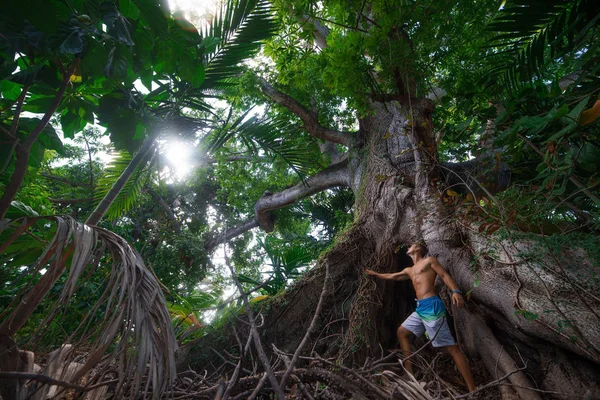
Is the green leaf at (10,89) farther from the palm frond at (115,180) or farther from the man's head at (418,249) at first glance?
the man's head at (418,249)

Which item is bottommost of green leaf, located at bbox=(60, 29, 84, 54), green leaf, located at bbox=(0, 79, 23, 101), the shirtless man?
the shirtless man

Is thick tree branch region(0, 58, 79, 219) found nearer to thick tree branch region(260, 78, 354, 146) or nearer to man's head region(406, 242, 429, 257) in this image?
man's head region(406, 242, 429, 257)

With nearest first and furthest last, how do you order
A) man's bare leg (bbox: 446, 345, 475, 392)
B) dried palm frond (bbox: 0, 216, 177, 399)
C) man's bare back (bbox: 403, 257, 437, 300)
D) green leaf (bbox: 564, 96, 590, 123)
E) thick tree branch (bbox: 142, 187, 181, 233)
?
dried palm frond (bbox: 0, 216, 177, 399), green leaf (bbox: 564, 96, 590, 123), man's bare leg (bbox: 446, 345, 475, 392), man's bare back (bbox: 403, 257, 437, 300), thick tree branch (bbox: 142, 187, 181, 233)

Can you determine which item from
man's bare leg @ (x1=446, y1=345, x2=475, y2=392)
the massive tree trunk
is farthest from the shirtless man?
the massive tree trunk

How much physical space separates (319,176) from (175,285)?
356cm

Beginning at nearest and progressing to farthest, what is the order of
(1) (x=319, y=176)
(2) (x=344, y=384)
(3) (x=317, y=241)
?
(2) (x=344, y=384), (1) (x=319, y=176), (3) (x=317, y=241)

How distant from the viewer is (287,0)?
3146mm

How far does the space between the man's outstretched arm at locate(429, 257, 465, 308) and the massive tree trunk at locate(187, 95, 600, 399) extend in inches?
3.7

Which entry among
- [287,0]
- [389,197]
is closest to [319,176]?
[389,197]

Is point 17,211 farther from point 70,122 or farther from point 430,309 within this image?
point 430,309

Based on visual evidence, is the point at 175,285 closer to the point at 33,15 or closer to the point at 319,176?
the point at 319,176

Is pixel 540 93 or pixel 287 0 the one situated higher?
pixel 287 0

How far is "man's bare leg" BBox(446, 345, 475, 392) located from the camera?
228cm

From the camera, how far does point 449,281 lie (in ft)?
8.10
